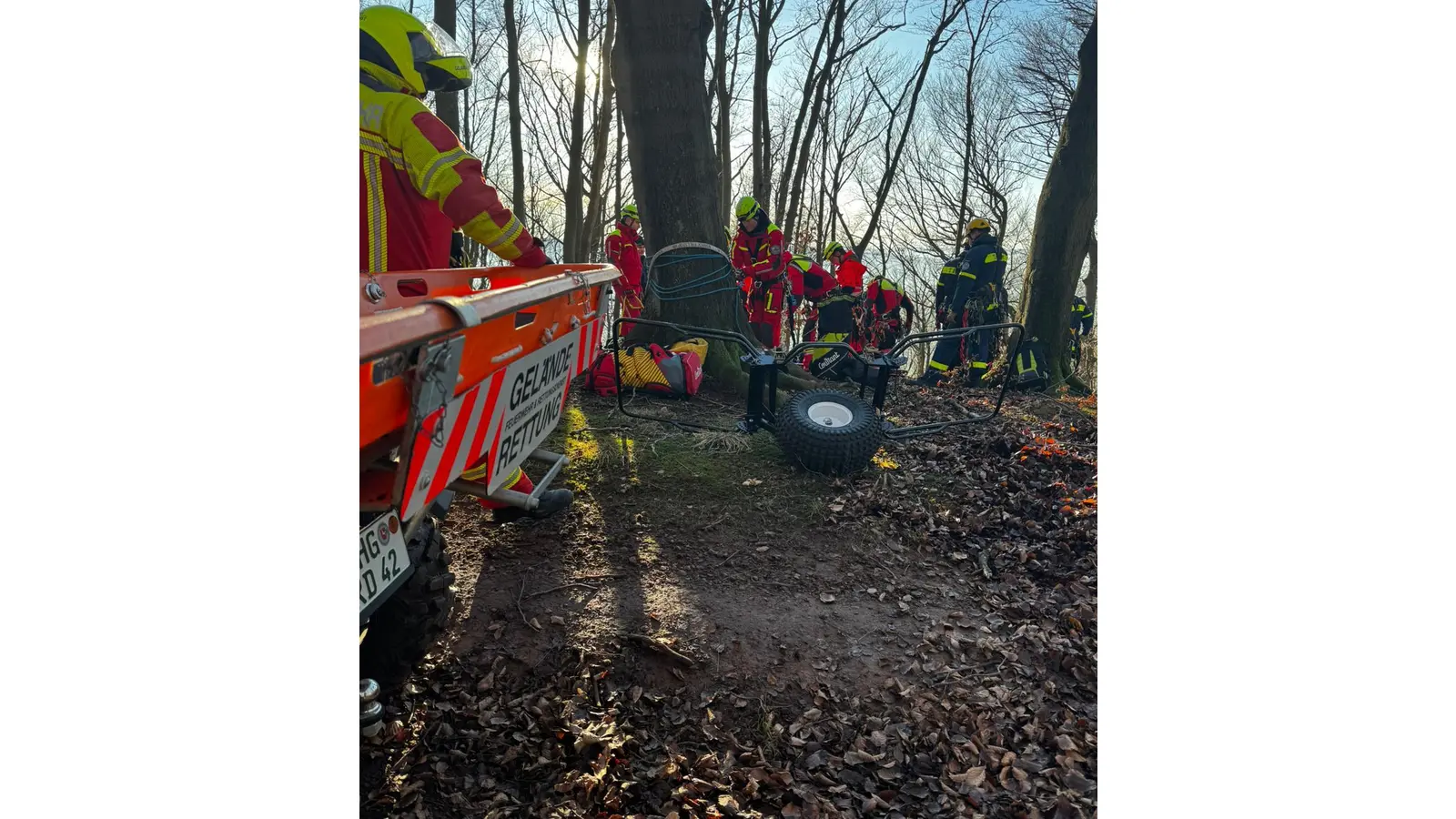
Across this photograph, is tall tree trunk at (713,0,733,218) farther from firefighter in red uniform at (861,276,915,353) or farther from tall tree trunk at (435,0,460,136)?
tall tree trunk at (435,0,460,136)

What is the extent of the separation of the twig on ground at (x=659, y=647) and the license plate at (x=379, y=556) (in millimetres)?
798

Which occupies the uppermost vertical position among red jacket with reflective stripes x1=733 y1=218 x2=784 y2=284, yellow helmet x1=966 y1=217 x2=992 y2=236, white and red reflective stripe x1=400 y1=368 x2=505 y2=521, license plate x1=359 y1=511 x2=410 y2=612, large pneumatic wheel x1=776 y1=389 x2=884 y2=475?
yellow helmet x1=966 y1=217 x2=992 y2=236

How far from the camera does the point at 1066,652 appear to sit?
220 cm

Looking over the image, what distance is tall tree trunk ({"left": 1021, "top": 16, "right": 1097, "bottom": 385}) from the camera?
4.99 metres

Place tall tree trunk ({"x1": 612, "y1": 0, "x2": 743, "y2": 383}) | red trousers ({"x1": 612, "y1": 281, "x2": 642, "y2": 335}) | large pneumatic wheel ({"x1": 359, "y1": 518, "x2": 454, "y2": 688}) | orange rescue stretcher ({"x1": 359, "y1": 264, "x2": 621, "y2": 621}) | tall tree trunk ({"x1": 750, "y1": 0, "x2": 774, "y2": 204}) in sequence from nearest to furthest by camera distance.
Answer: orange rescue stretcher ({"x1": 359, "y1": 264, "x2": 621, "y2": 621}) < large pneumatic wheel ({"x1": 359, "y1": 518, "x2": 454, "y2": 688}) < tall tree trunk ({"x1": 612, "y1": 0, "x2": 743, "y2": 383}) < red trousers ({"x1": 612, "y1": 281, "x2": 642, "y2": 335}) < tall tree trunk ({"x1": 750, "y1": 0, "x2": 774, "y2": 204})

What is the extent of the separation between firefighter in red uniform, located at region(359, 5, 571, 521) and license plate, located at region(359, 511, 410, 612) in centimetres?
86

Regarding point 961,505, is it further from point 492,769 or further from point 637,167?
point 637,167

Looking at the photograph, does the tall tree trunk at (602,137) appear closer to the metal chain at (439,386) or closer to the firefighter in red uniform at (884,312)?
the firefighter in red uniform at (884,312)

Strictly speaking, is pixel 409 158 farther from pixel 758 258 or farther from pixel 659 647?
pixel 758 258

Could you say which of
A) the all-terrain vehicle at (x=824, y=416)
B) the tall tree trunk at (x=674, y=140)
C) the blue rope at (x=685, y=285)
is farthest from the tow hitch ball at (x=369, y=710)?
the blue rope at (x=685, y=285)

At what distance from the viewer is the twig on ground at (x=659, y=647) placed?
211 cm

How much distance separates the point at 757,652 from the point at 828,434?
56.0 inches

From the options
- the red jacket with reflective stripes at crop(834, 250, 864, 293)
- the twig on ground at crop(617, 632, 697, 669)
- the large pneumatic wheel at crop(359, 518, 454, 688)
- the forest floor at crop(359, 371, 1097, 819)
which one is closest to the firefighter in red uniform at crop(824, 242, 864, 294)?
the red jacket with reflective stripes at crop(834, 250, 864, 293)
